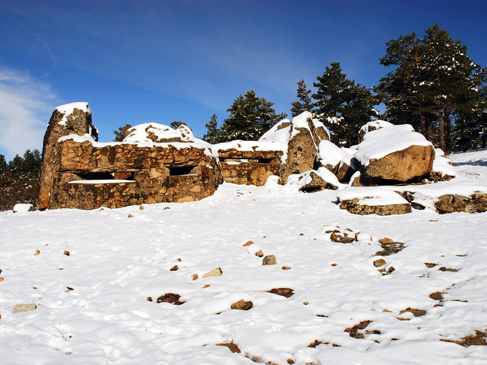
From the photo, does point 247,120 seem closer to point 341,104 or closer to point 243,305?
point 341,104

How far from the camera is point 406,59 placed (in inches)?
918

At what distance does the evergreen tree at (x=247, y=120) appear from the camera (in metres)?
26.5

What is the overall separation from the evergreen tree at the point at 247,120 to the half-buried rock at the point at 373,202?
18.9 m

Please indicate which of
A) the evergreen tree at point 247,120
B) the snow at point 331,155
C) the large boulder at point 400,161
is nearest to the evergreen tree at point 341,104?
the evergreen tree at point 247,120

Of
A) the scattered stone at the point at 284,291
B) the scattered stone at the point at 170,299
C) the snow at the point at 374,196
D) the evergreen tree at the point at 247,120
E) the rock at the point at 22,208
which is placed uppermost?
the evergreen tree at the point at 247,120

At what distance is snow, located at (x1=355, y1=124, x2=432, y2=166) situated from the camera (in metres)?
9.48

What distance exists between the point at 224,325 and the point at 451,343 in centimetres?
180

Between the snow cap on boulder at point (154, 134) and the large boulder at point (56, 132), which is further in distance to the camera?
the snow cap on boulder at point (154, 134)

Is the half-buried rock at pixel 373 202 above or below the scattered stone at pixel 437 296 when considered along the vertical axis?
above

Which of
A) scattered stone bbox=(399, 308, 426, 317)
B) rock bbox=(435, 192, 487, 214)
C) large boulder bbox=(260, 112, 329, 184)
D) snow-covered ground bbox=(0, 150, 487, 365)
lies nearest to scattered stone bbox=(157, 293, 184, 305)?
snow-covered ground bbox=(0, 150, 487, 365)

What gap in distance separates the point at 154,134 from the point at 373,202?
29.0 feet

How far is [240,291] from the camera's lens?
3197 mm

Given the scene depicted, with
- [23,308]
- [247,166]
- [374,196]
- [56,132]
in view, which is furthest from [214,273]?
[56,132]

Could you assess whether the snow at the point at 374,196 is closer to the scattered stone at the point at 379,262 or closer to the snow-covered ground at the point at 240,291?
the snow-covered ground at the point at 240,291
